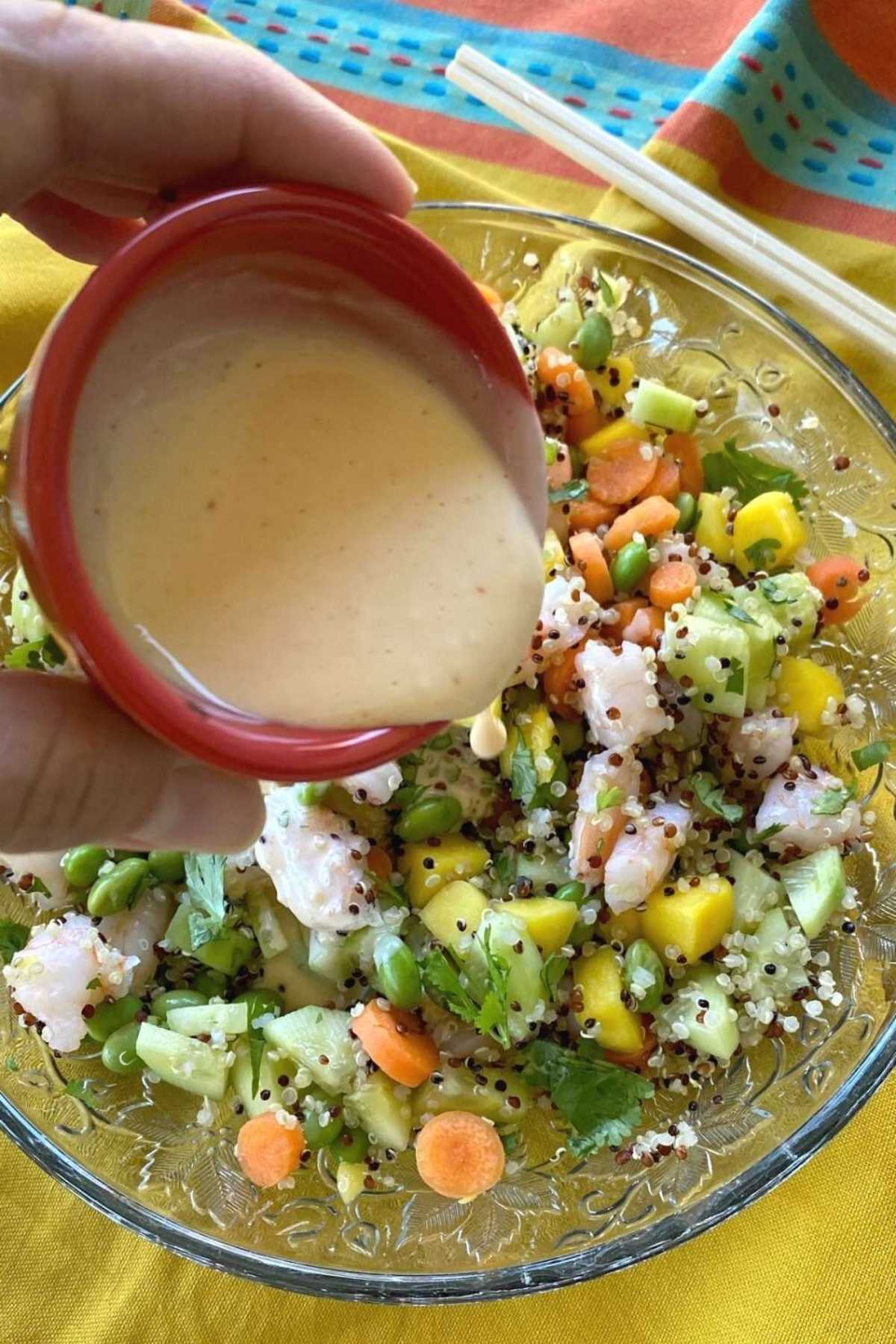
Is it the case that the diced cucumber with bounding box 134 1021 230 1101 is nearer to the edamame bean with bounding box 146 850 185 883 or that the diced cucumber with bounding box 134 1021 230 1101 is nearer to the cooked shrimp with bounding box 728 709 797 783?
the edamame bean with bounding box 146 850 185 883

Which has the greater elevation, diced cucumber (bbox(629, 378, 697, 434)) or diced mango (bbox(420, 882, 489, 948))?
diced cucumber (bbox(629, 378, 697, 434))

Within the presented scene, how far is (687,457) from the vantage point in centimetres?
229

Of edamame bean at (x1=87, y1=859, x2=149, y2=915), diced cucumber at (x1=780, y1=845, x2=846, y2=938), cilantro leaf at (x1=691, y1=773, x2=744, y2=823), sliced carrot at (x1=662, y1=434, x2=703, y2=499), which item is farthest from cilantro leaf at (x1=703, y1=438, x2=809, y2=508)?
edamame bean at (x1=87, y1=859, x2=149, y2=915)

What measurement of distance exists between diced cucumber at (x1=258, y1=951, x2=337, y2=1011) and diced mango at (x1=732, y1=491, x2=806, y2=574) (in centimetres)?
110

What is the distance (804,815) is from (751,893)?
0.53ft

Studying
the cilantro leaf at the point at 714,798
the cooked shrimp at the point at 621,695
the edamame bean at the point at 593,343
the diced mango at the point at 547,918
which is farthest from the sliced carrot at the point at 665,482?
the diced mango at the point at 547,918

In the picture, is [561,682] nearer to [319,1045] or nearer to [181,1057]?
[319,1045]

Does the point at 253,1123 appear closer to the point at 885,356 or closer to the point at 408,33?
the point at 885,356

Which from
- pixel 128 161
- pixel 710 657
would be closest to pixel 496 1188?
pixel 710 657

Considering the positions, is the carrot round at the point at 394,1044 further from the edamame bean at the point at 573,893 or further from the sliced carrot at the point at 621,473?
the sliced carrot at the point at 621,473

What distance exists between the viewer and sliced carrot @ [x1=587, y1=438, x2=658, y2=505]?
2.18 metres

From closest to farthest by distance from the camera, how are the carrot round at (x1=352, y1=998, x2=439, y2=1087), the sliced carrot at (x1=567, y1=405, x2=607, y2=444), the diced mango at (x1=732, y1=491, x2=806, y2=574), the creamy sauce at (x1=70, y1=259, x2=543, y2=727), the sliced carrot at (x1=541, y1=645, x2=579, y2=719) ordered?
the creamy sauce at (x1=70, y1=259, x2=543, y2=727)
the carrot round at (x1=352, y1=998, x2=439, y2=1087)
the sliced carrot at (x1=541, y1=645, x2=579, y2=719)
the diced mango at (x1=732, y1=491, x2=806, y2=574)
the sliced carrot at (x1=567, y1=405, x2=607, y2=444)

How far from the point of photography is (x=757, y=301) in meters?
2.35

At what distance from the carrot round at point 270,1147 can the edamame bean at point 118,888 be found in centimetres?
42
